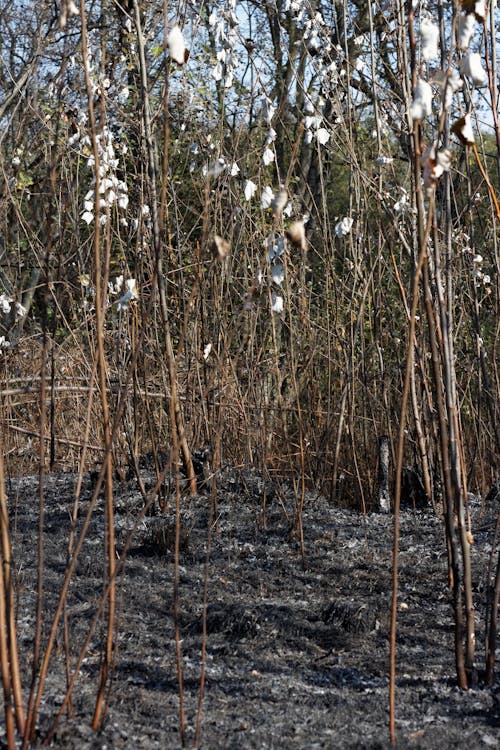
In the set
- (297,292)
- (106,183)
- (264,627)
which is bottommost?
(264,627)

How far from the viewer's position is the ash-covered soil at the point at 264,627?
1800 millimetres

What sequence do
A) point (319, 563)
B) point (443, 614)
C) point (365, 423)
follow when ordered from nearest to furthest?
Answer: 1. point (443, 614)
2. point (319, 563)
3. point (365, 423)

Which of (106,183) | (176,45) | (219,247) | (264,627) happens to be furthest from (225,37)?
(264,627)

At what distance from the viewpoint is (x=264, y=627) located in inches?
95.1

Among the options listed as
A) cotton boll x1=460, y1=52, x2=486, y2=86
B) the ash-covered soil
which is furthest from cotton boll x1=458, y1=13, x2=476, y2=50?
the ash-covered soil

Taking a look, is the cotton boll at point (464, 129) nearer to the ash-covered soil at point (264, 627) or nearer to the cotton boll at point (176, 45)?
the cotton boll at point (176, 45)

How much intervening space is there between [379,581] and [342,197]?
31.2 ft

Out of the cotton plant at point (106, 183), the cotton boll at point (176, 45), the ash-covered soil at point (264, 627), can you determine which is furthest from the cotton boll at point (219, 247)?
the cotton plant at point (106, 183)

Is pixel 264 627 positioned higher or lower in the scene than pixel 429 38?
lower

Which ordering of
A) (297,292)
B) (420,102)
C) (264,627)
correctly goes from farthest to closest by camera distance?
(297,292)
(264,627)
(420,102)

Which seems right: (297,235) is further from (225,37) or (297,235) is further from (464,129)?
(225,37)

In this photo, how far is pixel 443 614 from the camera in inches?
100

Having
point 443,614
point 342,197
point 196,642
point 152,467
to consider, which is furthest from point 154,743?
point 342,197

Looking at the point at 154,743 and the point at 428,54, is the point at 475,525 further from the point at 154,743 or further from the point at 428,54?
the point at 428,54
